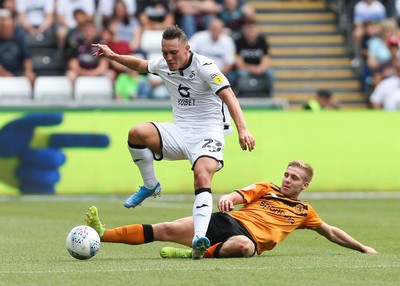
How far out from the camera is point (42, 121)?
19.5 meters

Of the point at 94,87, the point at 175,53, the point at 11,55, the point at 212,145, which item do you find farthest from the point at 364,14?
the point at 175,53

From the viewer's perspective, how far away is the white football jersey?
35.1ft

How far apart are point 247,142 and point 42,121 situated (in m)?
10.0

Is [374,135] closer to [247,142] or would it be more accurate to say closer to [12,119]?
[12,119]

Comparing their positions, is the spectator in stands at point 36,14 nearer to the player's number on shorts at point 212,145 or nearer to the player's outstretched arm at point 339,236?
the player's number on shorts at point 212,145

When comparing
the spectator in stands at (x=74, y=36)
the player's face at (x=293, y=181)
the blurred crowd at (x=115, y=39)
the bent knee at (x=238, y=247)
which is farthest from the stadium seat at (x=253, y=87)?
the bent knee at (x=238, y=247)

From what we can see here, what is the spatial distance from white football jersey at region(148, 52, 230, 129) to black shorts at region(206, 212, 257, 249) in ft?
3.77

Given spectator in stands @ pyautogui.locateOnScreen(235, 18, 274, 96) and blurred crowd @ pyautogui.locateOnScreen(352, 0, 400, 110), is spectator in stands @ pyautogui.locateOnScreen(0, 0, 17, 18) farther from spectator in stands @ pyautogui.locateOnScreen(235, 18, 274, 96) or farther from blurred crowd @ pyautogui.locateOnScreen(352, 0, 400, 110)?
blurred crowd @ pyautogui.locateOnScreen(352, 0, 400, 110)

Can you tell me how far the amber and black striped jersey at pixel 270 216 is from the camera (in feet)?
33.2

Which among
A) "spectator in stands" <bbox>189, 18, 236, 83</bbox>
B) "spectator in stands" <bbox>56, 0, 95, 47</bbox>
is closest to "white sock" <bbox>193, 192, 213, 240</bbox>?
"spectator in stands" <bbox>189, 18, 236, 83</bbox>

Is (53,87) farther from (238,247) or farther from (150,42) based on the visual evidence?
(238,247)

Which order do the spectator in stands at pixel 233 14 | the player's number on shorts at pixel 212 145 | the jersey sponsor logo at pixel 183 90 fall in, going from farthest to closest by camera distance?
the spectator in stands at pixel 233 14 < the jersey sponsor logo at pixel 183 90 < the player's number on shorts at pixel 212 145

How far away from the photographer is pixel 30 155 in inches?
758

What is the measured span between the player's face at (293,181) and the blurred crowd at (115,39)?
11441 millimetres
